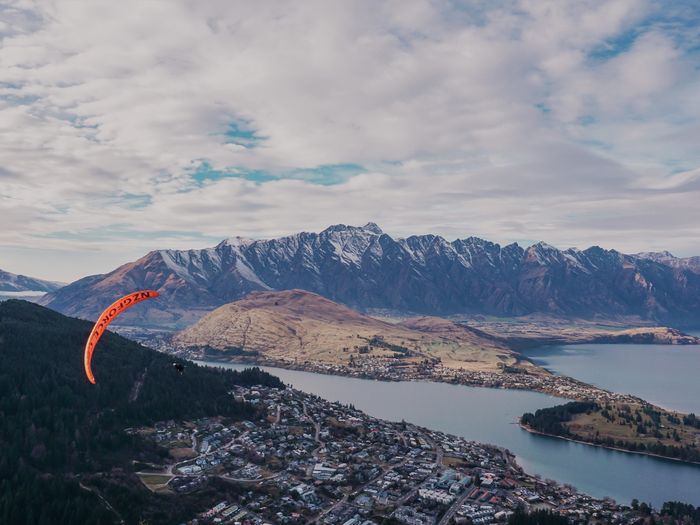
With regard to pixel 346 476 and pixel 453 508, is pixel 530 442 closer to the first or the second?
pixel 453 508

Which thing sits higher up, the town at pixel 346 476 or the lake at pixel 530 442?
the town at pixel 346 476

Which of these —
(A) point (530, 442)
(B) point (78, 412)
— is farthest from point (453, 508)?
(B) point (78, 412)

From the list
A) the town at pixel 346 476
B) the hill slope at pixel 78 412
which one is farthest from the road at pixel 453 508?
the hill slope at pixel 78 412

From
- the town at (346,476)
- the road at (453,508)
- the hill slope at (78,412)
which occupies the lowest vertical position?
the road at (453,508)

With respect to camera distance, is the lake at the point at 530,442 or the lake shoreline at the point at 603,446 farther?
the lake shoreline at the point at 603,446

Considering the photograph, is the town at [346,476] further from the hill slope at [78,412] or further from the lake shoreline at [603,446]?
the lake shoreline at [603,446]

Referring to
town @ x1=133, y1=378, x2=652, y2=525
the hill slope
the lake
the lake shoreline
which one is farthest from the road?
the lake shoreline

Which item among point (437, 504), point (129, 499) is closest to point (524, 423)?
point (437, 504)
